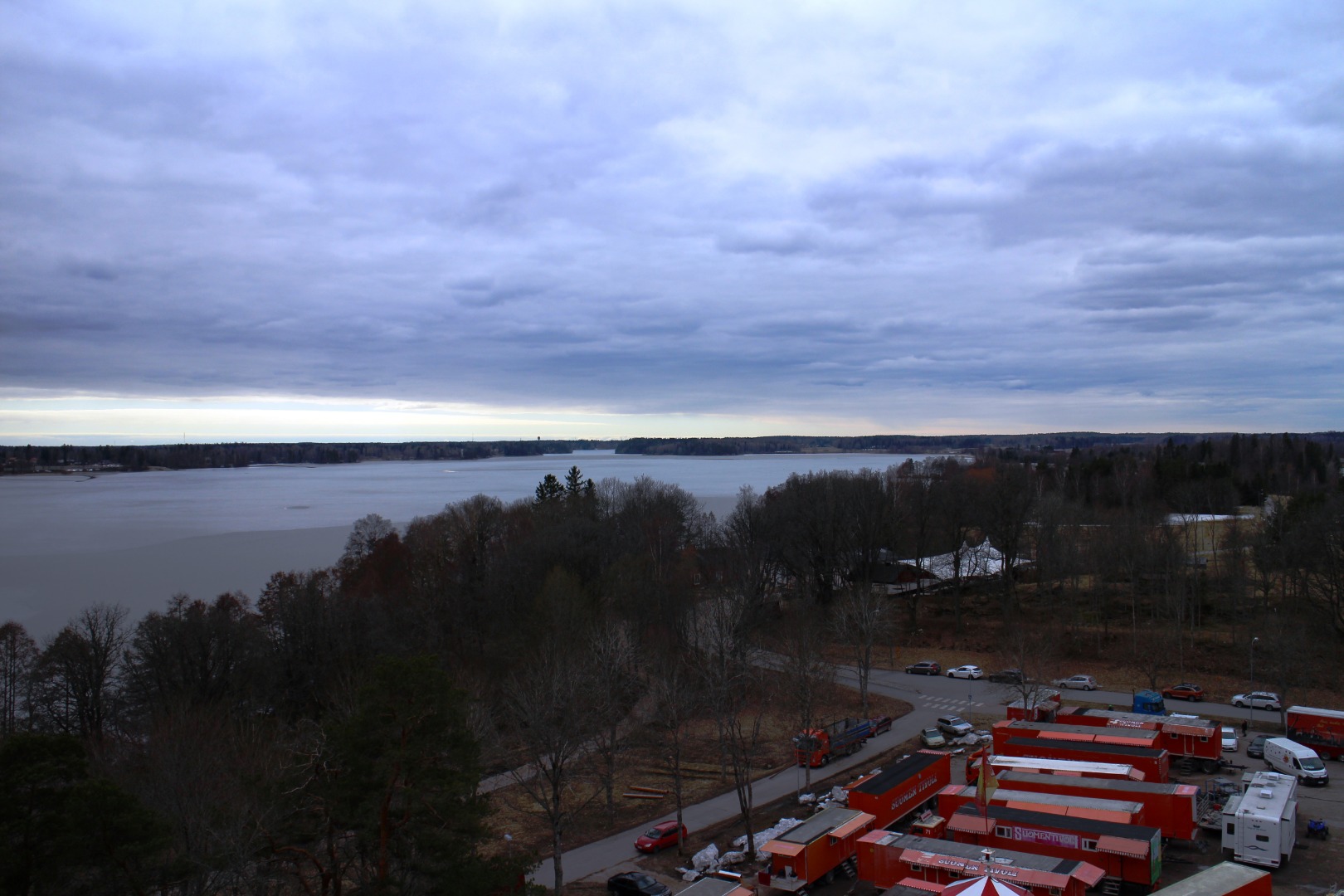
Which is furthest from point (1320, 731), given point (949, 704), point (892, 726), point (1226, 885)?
point (1226, 885)

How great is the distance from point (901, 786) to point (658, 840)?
592cm

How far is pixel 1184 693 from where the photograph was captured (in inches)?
1166

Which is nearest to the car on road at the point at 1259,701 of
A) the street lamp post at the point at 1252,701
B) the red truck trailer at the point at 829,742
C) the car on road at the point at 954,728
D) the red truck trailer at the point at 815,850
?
the street lamp post at the point at 1252,701

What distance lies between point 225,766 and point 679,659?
1331 cm

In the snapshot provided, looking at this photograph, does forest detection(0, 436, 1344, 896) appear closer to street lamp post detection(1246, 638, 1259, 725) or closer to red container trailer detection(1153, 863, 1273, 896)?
street lamp post detection(1246, 638, 1259, 725)

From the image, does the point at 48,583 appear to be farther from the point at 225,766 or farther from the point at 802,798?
the point at 802,798

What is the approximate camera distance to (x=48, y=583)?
50.6 metres

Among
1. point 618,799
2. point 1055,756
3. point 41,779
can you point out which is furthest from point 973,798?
point 41,779

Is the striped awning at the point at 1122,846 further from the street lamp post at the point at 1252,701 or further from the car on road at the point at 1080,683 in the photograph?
the car on road at the point at 1080,683

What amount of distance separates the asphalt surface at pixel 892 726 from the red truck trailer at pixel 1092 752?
4.28 metres

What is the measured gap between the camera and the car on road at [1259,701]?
89.8 ft

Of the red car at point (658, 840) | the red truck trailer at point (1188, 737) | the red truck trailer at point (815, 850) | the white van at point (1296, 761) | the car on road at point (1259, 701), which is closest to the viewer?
the red truck trailer at point (815, 850)

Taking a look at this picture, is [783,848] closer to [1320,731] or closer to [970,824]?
[970,824]

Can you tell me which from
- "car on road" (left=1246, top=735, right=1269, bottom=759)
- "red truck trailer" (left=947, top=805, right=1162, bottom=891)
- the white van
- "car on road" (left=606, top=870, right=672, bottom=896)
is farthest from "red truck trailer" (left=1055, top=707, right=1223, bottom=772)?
"car on road" (left=606, top=870, right=672, bottom=896)
